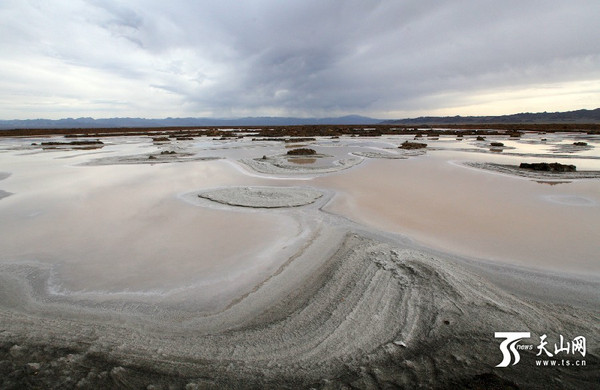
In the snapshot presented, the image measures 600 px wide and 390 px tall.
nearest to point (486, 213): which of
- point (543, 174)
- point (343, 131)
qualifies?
point (543, 174)

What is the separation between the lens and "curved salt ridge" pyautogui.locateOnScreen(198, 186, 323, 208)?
9.84m

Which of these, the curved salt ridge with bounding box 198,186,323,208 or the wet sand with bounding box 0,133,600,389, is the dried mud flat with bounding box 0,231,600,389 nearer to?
the wet sand with bounding box 0,133,600,389

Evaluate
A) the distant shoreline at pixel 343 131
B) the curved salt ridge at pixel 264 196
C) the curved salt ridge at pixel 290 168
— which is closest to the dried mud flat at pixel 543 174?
the curved salt ridge at pixel 290 168

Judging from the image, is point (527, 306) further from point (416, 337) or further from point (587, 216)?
point (587, 216)

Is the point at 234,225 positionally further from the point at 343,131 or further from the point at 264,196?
the point at 343,131

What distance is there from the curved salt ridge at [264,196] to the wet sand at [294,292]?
19 centimetres

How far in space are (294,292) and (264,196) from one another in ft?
19.9

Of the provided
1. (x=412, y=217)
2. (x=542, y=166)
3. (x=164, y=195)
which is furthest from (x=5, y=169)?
(x=542, y=166)

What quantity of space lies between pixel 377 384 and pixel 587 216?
31.0ft

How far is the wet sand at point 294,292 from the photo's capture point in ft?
10.8


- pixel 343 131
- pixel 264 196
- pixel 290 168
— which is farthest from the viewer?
pixel 343 131

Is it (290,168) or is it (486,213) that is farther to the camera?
(290,168)

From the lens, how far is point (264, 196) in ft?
34.9

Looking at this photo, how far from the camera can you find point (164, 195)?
11.6 meters
